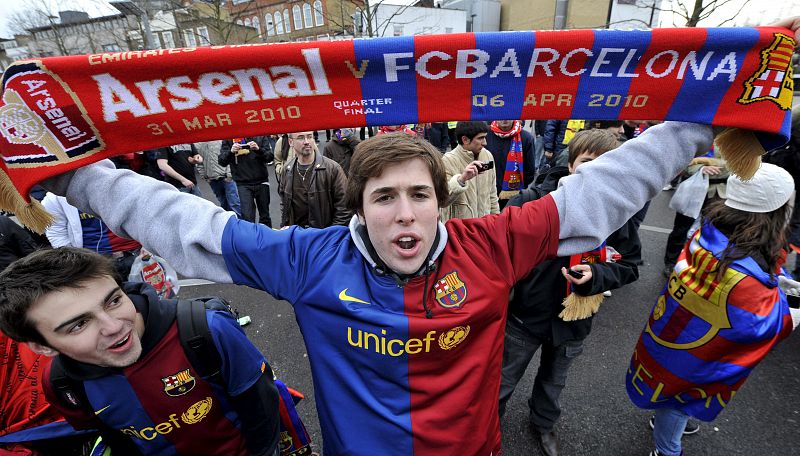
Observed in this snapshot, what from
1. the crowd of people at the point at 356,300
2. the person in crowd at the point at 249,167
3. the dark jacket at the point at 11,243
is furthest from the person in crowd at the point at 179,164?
the crowd of people at the point at 356,300

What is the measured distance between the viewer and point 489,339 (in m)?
1.34

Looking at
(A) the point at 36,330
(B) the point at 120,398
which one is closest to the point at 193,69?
(A) the point at 36,330

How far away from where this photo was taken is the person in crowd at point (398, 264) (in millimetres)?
1261

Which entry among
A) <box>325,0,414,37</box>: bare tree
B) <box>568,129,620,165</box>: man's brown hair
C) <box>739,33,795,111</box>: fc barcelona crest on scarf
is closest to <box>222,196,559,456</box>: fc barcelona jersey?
<box>739,33,795,111</box>: fc barcelona crest on scarf

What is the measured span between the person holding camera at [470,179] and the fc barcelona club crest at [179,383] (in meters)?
2.29

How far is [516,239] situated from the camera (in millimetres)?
1368

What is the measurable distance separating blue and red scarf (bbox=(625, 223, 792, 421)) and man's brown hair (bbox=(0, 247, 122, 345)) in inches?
108

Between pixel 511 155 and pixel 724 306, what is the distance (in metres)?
3.07

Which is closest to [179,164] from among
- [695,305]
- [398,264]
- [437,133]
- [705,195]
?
[398,264]

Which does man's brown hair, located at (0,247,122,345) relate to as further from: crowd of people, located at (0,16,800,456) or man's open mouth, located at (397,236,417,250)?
man's open mouth, located at (397,236,417,250)

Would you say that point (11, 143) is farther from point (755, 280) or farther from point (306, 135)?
Answer: point (755, 280)

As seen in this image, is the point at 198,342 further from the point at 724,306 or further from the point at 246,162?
the point at 246,162

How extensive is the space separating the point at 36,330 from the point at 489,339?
1.63 meters

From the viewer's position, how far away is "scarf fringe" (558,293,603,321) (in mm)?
2027
